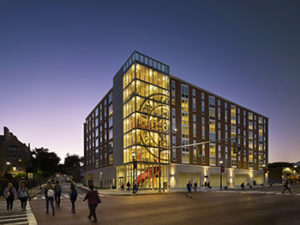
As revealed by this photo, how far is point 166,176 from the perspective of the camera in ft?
177

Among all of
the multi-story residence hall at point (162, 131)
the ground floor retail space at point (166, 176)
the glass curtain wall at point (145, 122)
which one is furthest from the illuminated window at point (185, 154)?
the glass curtain wall at point (145, 122)

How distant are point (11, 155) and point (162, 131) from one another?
66558mm

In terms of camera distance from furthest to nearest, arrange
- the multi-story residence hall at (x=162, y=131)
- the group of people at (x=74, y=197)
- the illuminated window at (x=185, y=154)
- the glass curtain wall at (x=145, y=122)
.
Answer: the illuminated window at (x=185, y=154), the multi-story residence hall at (x=162, y=131), the glass curtain wall at (x=145, y=122), the group of people at (x=74, y=197)

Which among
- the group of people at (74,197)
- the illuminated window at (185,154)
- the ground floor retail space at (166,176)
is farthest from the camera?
the illuminated window at (185,154)

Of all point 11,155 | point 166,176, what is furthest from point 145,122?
point 11,155

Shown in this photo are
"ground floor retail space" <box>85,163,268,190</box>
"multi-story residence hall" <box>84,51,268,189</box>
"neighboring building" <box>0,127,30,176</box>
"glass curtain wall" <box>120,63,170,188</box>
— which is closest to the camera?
"glass curtain wall" <box>120,63,170,188</box>

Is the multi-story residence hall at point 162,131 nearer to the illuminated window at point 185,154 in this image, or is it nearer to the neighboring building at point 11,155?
the illuminated window at point 185,154

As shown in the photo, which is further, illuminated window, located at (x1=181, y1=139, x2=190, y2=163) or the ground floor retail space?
illuminated window, located at (x1=181, y1=139, x2=190, y2=163)

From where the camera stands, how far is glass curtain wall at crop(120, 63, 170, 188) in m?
50.1

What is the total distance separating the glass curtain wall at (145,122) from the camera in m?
50.1

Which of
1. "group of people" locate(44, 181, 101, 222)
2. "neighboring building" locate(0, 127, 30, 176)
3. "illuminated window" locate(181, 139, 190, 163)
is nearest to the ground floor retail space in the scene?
"illuminated window" locate(181, 139, 190, 163)

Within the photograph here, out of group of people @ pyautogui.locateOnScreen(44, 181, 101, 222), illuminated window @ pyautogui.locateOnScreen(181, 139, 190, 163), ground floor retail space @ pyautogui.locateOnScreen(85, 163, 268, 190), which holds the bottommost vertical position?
ground floor retail space @ pyautogui.locateOnScreen(85, 163, 268, 190)

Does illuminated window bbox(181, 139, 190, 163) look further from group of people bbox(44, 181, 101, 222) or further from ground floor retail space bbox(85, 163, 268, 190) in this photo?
group of people bbox(44, 181, 101, 222)

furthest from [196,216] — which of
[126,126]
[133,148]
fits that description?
[126,126]
